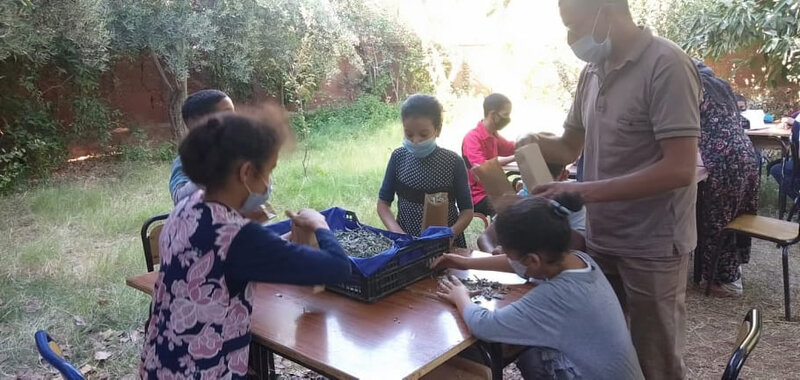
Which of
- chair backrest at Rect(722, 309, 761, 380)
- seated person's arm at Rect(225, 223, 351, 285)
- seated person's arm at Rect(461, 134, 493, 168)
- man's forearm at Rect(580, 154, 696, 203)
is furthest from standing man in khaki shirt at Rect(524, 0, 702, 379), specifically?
seated person's arm at Rect(461, 134, 493, 168)

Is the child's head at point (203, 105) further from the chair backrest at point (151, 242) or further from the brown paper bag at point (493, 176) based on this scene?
the brown paper bag at point (493, 176)

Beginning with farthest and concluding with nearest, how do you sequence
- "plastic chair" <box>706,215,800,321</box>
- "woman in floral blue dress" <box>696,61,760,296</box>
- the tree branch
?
the tree branch, "woman in floral blue dress" <box>696,61,760,296</box>, "plastic chair" <box>706,215,800,321</box>

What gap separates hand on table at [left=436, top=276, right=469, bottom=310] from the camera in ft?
6.05

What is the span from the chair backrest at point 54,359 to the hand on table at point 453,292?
43.1 inches

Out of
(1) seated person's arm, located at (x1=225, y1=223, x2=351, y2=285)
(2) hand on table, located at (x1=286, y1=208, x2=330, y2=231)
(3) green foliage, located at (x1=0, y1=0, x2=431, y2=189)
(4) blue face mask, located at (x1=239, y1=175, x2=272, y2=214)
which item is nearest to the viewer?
(1) seated person's arm, located at (x1=225, y1=223, x2=351, y2=285)

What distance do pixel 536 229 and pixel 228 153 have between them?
90 centimetres

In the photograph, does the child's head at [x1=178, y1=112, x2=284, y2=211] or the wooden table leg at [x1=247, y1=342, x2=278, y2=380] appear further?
the wooden table leg at [x1=247, y1=342, x2=278, y2=380]

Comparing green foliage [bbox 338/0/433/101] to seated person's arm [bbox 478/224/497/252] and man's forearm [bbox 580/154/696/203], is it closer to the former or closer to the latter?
seated person's arm [bbox 478/224/497/252]

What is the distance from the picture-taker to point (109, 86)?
28.9ft

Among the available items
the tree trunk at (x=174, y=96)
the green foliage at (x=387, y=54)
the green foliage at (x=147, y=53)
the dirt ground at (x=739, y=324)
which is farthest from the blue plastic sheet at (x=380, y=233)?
the green foliage at (x=387, y=54)

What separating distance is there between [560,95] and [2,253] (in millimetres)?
9186

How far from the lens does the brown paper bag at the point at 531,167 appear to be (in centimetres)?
208

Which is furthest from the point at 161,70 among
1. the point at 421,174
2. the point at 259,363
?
the point at 259,363

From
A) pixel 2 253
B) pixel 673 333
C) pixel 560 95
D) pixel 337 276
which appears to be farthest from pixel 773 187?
pixel 2 253
